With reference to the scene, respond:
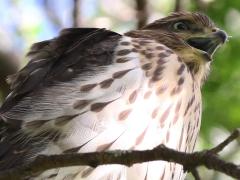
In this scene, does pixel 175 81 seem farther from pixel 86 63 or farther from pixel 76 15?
pixel 76 15

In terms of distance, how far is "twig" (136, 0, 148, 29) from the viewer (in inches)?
200

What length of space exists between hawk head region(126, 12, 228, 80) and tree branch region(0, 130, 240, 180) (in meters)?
1.83

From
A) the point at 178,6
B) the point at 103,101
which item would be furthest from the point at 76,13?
the point at 103,101

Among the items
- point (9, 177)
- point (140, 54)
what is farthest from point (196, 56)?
point (9, 177)

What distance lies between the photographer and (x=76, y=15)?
4.72m

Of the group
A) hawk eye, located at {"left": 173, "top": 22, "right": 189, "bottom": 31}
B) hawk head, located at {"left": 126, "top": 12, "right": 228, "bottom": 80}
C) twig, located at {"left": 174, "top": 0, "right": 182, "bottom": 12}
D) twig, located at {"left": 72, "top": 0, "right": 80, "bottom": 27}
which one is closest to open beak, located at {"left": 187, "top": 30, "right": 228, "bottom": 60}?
hawk head, located at {"left": 126, "top": 12, "right": 228, "bottom": 80}

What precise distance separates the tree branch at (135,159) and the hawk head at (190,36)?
1831mm

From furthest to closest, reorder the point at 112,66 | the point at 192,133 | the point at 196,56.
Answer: the point at 196,56, the point at 192,133, the point at 112,66

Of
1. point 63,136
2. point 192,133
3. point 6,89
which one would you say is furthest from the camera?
point 6,89

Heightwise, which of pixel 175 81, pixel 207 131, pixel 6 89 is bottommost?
pixel 207 131

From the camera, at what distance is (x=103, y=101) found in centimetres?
375

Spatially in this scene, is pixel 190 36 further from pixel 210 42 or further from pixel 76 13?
pixel 76 13

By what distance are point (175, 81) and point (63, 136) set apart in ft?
2.59

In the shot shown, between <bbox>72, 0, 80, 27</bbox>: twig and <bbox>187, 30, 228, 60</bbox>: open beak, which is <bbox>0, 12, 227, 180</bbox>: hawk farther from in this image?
<bbox>72, 0, 80, 27</bbox>: twig
